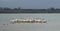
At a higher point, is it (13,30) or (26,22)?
(13,30)

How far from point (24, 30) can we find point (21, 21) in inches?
279

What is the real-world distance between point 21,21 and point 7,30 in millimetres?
7631

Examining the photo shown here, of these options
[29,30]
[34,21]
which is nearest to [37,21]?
[34,21]

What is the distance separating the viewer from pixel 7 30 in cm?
1773

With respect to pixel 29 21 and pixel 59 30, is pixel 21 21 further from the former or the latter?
pixel 59 30

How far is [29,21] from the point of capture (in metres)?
25.5

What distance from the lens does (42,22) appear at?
25484mm

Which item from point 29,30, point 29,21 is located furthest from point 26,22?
point 29,30

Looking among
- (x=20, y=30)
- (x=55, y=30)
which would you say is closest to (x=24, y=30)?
(x=20, y=30)

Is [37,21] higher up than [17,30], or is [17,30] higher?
[17,30]

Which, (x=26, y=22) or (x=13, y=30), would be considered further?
(x=26, y=22)

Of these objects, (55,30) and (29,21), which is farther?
(29,21)

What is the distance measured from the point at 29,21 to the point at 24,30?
725 cm

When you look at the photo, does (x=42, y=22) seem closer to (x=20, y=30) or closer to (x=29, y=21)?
(x=29, y=21)
